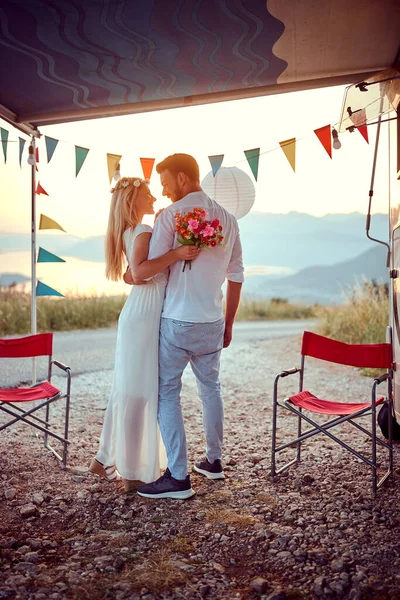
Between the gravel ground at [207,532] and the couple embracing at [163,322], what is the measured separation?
0.67 ft

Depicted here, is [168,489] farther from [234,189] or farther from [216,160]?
[216,160]

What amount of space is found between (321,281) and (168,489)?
19611mm

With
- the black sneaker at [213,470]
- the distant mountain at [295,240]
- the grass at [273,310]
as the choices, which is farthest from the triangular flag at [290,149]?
the grass at [273,310]

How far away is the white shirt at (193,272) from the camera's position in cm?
268

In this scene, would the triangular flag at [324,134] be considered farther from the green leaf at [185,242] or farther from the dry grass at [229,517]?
the dry grass at [229,517]

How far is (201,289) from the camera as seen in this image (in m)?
2.71

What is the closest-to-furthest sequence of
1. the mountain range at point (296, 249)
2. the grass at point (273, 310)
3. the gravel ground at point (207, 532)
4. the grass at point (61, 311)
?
the gravel ground at point (207, 532)
the grass at point (61, 311)
the mountain range at point (296, 249)
the grass at point (273, 310)

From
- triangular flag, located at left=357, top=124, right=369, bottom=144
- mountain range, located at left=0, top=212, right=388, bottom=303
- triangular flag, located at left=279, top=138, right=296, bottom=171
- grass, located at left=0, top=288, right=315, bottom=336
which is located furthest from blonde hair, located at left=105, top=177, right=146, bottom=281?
mountain range, located at left=0, top=212, right=388, bottom=303

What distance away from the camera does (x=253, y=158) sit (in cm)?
396

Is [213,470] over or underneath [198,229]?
underneath

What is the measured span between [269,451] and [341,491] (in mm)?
805

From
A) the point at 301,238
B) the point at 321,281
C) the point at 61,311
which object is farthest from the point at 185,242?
the point at 301,238

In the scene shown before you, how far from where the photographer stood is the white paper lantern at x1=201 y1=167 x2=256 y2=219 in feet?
12.5

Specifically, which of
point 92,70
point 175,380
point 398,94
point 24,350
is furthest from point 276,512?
point 92,70
